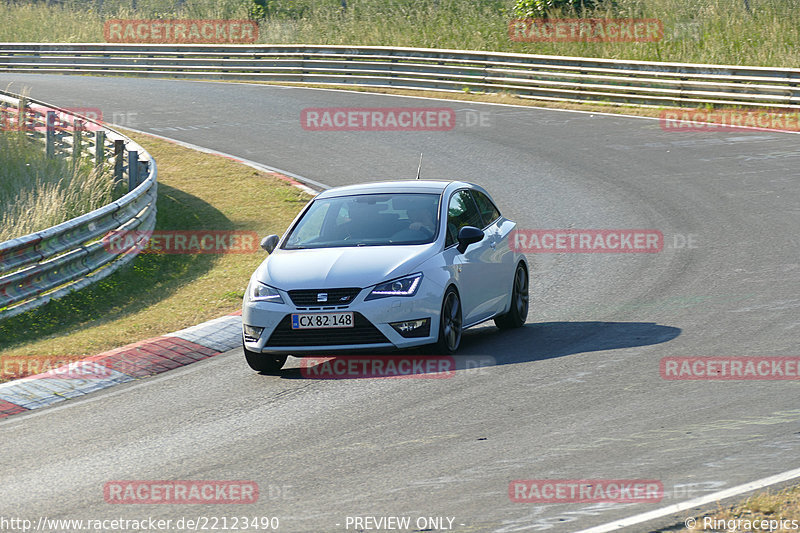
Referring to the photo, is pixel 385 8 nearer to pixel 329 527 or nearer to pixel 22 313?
pixel 22 313

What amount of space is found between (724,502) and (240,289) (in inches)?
338

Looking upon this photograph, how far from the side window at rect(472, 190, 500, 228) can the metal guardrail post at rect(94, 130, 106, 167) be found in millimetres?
9043

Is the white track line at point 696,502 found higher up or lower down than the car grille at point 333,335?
higher up

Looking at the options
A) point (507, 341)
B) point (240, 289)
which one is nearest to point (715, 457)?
point (507, 341)

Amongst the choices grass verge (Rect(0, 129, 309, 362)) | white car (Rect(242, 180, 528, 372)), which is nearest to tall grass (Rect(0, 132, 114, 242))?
grass verge (Rect(0, 129, 309, 362))

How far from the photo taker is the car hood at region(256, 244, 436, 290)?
9695 mm

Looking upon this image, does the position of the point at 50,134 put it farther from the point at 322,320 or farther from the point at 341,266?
the point at 322,320

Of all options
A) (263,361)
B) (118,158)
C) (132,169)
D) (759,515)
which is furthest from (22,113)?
(759,515)

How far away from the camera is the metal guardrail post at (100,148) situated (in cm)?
1908

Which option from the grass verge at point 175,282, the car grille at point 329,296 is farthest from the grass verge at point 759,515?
the grass verge at point 175,282

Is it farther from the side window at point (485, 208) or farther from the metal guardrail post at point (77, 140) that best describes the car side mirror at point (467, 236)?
the metal guardrail post at point (77, 140)

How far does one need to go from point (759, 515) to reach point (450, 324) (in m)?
4.69

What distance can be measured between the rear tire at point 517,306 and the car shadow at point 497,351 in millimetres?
181

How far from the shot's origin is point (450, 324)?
33.2 ft
